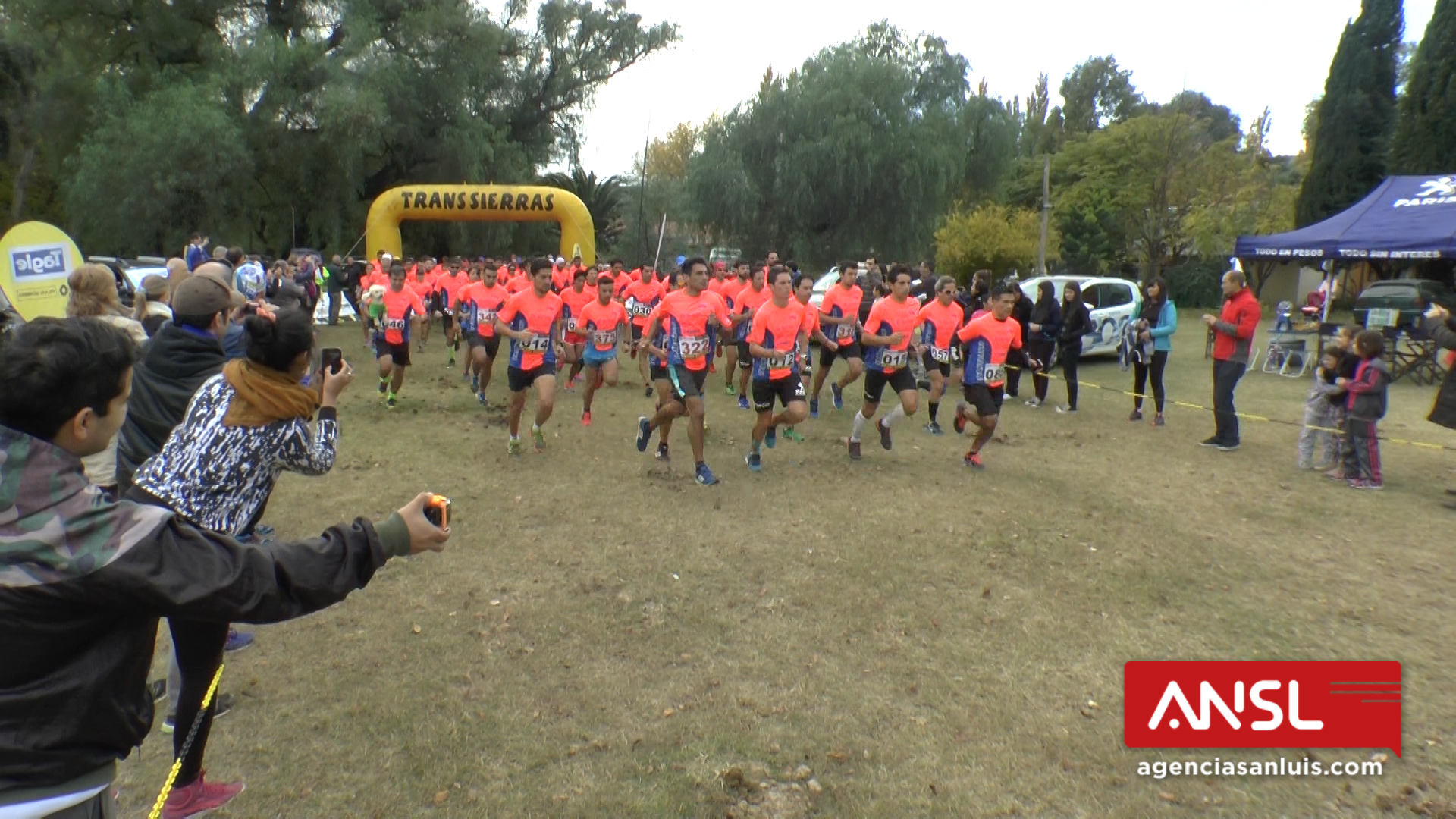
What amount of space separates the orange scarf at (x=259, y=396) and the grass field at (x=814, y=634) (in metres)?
1.51

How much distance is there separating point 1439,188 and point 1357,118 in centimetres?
1722

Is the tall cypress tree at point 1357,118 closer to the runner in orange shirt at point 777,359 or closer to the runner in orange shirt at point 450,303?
the runner in orange shirt at point 450,303

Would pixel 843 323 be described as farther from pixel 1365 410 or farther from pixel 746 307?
pixel 1365 410

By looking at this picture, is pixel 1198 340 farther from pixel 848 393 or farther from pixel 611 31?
pixel 611 31

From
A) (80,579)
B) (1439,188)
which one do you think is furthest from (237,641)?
(1439,188)

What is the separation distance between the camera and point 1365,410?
8195 mm

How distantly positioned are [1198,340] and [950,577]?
1946 centimetres

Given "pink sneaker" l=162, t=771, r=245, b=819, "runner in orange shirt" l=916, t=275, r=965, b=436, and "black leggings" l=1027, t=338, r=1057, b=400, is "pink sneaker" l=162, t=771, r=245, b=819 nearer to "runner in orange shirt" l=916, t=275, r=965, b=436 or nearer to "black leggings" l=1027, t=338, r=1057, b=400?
"runner in orange shirt" l=916, t=275, r=965, b=436

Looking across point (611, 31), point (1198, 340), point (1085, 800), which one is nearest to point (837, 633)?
point (1085, 800)

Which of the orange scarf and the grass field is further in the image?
the grass field

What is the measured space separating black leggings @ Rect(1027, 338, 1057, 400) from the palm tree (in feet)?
101

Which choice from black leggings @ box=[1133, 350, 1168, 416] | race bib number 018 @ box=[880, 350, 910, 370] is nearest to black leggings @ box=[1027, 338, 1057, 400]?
black leggings @ box=[1133, 350, 1168, 416]

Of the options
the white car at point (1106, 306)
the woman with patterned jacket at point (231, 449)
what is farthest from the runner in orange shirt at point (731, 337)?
the woman with patterned jacket at point (231, 449)

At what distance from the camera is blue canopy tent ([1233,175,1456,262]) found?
51.0ft
